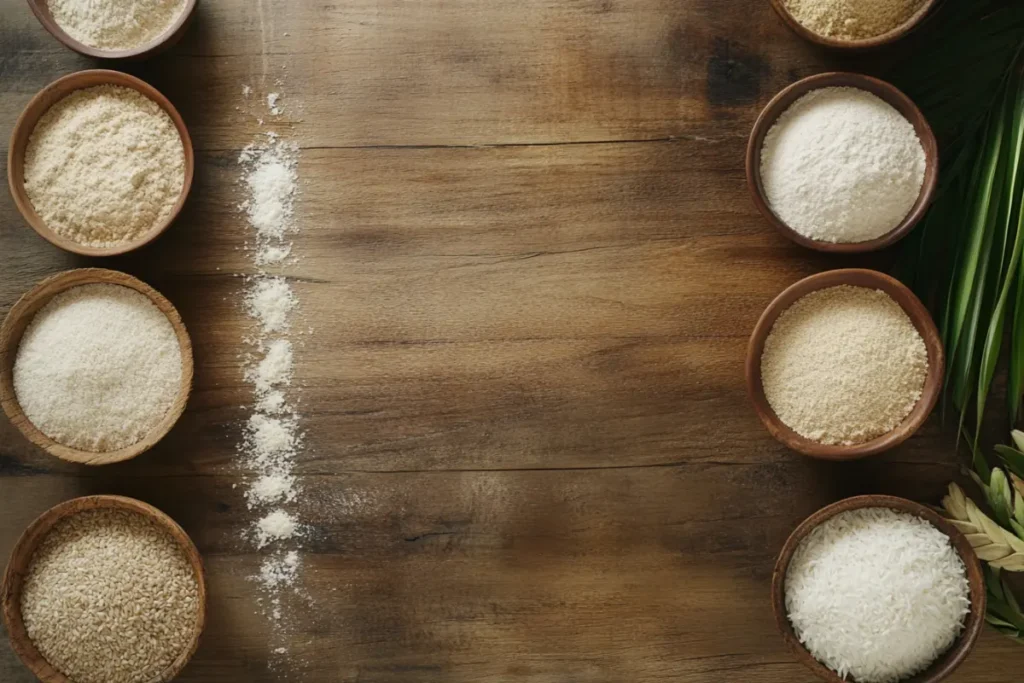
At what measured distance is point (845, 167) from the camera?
141 cm

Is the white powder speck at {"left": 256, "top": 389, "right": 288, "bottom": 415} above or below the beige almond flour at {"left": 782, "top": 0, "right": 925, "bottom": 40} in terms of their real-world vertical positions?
below

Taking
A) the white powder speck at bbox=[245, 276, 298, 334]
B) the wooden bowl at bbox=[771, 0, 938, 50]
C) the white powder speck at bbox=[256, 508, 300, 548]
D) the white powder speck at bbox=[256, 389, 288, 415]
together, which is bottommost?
the white powder speck at bbox=[256, 508, 300, 548]

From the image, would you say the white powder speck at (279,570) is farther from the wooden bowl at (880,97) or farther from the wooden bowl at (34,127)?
the wooden bowl at (880,97)

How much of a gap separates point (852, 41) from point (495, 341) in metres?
0.89

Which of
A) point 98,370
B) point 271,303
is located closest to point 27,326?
point 98,370

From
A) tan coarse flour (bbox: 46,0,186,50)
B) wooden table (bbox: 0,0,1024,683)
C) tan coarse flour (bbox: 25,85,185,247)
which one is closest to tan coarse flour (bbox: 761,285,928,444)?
wooden table (bbox: 0,0,1024,683)

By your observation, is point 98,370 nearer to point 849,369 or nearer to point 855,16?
point 849,369

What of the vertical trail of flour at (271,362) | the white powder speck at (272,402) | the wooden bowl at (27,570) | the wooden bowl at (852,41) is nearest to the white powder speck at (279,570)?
the vertical trail of flour at (271,362)

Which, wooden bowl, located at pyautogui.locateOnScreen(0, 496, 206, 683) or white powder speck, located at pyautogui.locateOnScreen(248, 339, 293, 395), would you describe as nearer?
wooden bowl, located at pyautogui.locateOnScreen(0, 496, 206, 683)

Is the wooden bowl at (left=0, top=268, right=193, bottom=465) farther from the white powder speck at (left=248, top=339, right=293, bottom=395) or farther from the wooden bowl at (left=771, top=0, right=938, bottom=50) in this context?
the wooden bowl at (left=771, top=0, right=938, bottom=50)

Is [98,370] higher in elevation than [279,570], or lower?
higher

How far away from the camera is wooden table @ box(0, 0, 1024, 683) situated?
5.09ft

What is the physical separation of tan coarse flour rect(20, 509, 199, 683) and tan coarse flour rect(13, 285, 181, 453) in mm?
192

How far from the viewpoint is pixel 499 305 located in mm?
1562
